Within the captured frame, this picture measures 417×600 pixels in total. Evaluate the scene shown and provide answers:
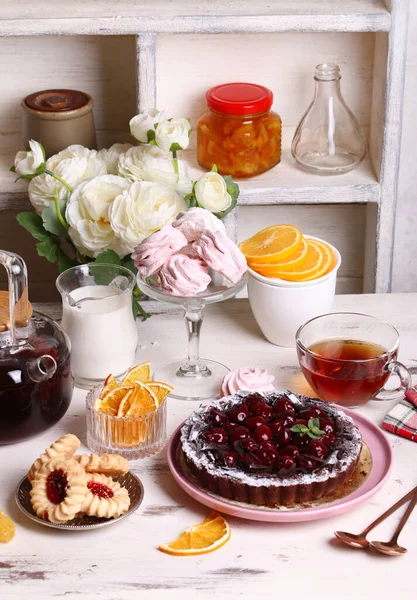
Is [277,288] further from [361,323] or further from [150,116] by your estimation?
[150,116]

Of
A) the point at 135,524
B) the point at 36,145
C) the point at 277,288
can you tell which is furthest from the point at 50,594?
the point at 36,145

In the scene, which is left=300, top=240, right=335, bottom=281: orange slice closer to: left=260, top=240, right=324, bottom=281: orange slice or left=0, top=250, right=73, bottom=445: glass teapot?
left=260, top=240, right=324, bottom=281: orange slice

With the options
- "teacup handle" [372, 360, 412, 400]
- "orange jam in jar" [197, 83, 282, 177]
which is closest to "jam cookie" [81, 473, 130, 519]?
Result: "teacup handle" [372, 360, 412, 400]

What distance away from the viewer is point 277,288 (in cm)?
153

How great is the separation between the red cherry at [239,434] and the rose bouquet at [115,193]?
423 millimetres

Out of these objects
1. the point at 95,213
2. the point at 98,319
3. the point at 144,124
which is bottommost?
the point at 98,319

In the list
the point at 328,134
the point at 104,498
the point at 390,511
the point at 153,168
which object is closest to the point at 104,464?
the point at 104,498

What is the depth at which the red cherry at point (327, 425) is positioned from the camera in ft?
3.99

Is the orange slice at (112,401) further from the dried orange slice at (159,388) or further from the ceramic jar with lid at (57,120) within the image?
the ceramic jar with lid at (57,120)

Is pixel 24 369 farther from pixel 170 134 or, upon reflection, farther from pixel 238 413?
pixel 170 134

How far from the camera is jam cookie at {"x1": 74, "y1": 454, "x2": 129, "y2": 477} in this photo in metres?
1.20

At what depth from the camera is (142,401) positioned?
4.33 feet

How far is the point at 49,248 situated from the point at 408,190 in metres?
0.72

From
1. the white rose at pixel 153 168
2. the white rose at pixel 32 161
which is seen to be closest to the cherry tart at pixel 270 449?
the white rose at pixel 153 168
